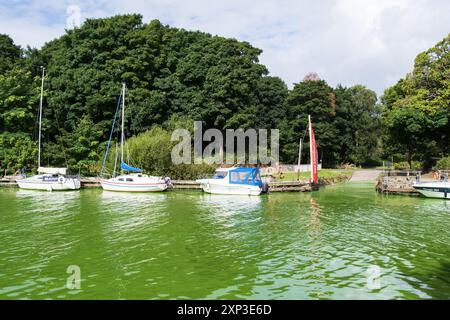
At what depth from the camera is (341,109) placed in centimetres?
7469

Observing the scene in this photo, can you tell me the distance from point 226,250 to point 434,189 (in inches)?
980

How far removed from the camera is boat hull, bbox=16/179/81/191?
139 feet

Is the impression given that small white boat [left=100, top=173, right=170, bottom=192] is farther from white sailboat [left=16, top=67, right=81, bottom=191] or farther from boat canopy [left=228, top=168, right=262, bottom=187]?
boat canopy [left=228, top=168, right=262, bottom=187]

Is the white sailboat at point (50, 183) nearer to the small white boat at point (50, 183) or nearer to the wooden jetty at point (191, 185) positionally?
the small white boat at point (50, 183)

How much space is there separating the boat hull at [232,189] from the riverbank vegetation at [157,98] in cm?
704

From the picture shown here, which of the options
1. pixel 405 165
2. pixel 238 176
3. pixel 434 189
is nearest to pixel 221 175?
pixel 238 176

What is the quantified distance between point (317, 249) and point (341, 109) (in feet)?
201

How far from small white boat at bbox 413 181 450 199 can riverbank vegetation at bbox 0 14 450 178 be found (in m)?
12.7

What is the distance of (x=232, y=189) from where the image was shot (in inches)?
1518

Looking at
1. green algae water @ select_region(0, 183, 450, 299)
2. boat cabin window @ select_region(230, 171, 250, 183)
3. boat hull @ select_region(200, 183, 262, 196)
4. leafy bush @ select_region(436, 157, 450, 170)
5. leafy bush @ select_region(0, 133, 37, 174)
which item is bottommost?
green algae water @ select_region(0, 183, 450, 299)

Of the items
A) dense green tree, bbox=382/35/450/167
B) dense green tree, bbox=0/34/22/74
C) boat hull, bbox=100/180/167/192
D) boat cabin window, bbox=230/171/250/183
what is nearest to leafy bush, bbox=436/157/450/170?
dense green tree, bbox=382/35/450/167

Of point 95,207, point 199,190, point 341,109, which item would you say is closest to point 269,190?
point 199,190

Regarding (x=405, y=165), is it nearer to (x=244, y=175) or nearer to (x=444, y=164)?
(x=444, y=164)
